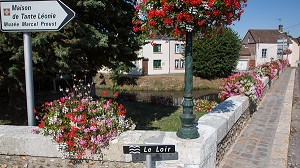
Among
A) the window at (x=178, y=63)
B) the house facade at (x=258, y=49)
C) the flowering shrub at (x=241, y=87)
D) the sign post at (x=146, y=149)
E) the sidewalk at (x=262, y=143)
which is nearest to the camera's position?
the sign post at (x=146, y=149)

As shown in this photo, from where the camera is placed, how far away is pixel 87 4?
5988 millimetres

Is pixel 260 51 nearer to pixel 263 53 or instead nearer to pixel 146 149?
pixel 263 53

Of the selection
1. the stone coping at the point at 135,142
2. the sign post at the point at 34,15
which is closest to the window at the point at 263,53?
the stone coping at the point at 135,142

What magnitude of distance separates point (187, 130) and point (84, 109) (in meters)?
1.56

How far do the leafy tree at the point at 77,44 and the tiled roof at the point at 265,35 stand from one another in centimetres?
4665

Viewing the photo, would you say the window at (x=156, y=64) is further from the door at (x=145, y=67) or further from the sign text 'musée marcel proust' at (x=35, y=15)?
the sign text 'musée marcel proust' at (x=35, y=15)

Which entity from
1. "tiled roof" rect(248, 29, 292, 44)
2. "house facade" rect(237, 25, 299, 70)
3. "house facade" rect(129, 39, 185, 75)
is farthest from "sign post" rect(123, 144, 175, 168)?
"tiled roof" rect(248, 29, 292, 44)

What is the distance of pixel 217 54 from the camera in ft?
93.8

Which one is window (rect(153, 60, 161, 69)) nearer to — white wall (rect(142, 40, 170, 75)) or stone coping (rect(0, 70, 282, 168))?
white wall (rect(142, 40, 170, 75))

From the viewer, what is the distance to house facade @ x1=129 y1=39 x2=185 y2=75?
3522cm

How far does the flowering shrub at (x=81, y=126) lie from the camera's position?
11.1 feet

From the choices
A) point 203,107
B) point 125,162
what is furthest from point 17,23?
point 203,107

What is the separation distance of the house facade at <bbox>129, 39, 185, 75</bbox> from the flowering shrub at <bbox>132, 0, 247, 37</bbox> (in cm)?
3104

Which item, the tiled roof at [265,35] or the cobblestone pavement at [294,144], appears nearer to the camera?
the cobblestone pavement at [294,144]
